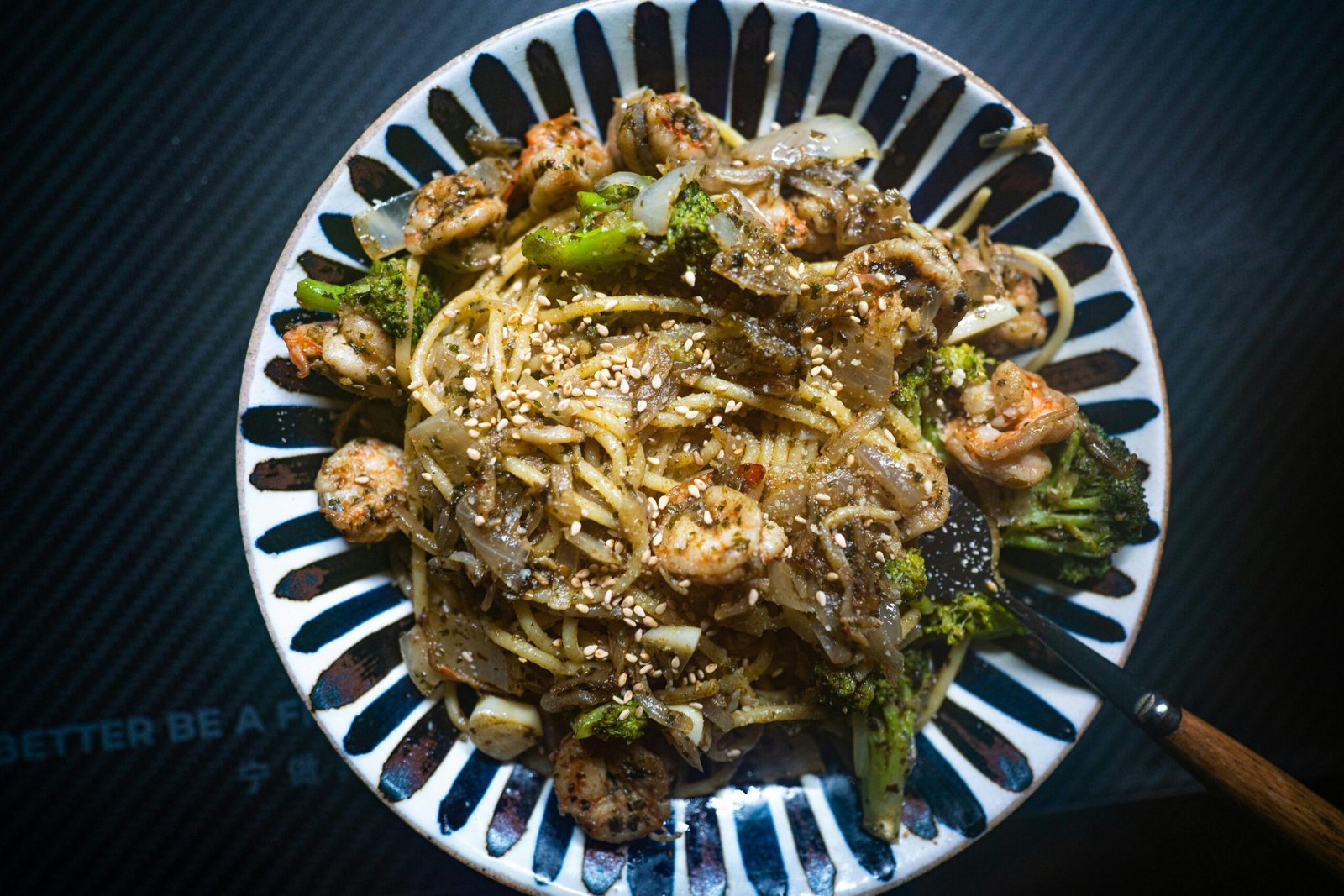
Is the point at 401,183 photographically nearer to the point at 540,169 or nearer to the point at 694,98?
the point at 540,169

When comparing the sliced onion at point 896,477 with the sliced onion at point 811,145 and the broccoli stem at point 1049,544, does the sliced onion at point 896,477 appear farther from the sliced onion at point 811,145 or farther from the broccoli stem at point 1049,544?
the sliced onion at point 811,145

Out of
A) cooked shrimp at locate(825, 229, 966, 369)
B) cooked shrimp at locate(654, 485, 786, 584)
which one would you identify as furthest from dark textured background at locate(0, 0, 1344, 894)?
cooked shrimp at locate(654, 485, 786, 584)

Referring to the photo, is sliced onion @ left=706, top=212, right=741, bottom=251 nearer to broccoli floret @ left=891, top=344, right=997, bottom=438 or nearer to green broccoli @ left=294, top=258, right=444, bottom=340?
broccoli floret @ left=891, top=344, right=997, bottom=438

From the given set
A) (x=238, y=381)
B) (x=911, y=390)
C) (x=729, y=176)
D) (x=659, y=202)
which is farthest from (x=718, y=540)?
(x=238, y=381)

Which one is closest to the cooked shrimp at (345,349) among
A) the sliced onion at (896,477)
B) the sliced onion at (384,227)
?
the sliced onion at (384,227)

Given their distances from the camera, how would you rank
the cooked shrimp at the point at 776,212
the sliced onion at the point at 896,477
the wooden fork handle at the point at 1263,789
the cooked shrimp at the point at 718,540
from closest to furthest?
1. the cooked shrimp at the point at 718,540
2. the wooden fork handle at the point at 1263,789
3. the sliced onion at the point at 896,477
4. the cooked shrimp at the point at 776,212

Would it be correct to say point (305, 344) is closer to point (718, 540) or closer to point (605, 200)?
point (605, 200)
